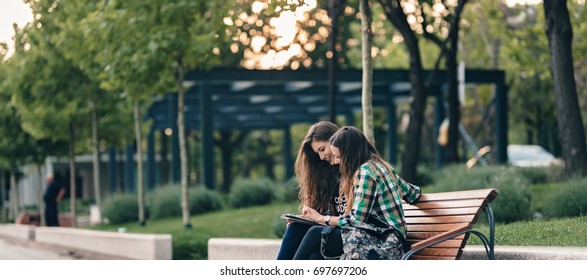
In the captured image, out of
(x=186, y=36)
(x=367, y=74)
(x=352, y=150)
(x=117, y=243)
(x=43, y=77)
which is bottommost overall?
(x=117, y=243)

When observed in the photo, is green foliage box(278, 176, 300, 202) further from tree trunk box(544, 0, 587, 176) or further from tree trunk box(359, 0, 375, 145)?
tree trunk box(359, 0, 375, 145)

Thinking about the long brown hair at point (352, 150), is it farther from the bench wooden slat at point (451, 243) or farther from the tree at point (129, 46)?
the tree at point (129, 46)

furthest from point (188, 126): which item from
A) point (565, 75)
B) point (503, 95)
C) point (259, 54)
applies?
point (565, 75)

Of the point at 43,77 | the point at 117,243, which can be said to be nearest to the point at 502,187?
the point at 117,243

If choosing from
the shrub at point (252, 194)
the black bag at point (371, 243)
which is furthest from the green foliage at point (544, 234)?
the shrub at point (252, 194)

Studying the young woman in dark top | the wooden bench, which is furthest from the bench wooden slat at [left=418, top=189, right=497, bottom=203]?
the young woman in dark top

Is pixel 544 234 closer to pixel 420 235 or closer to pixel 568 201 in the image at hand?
pixel 420 235

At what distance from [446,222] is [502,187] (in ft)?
23.4

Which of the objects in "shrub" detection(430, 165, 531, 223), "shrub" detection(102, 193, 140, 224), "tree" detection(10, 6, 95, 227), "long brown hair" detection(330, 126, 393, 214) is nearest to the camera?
"long brown hair" detection(330, 126, 393, 214)

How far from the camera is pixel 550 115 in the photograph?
45531mm

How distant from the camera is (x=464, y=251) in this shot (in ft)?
27.2

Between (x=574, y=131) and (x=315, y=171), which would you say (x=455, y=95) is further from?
(x=315, y=171)

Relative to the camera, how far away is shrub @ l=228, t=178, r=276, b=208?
86.8 feet

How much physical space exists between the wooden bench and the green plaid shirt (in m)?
0.25
